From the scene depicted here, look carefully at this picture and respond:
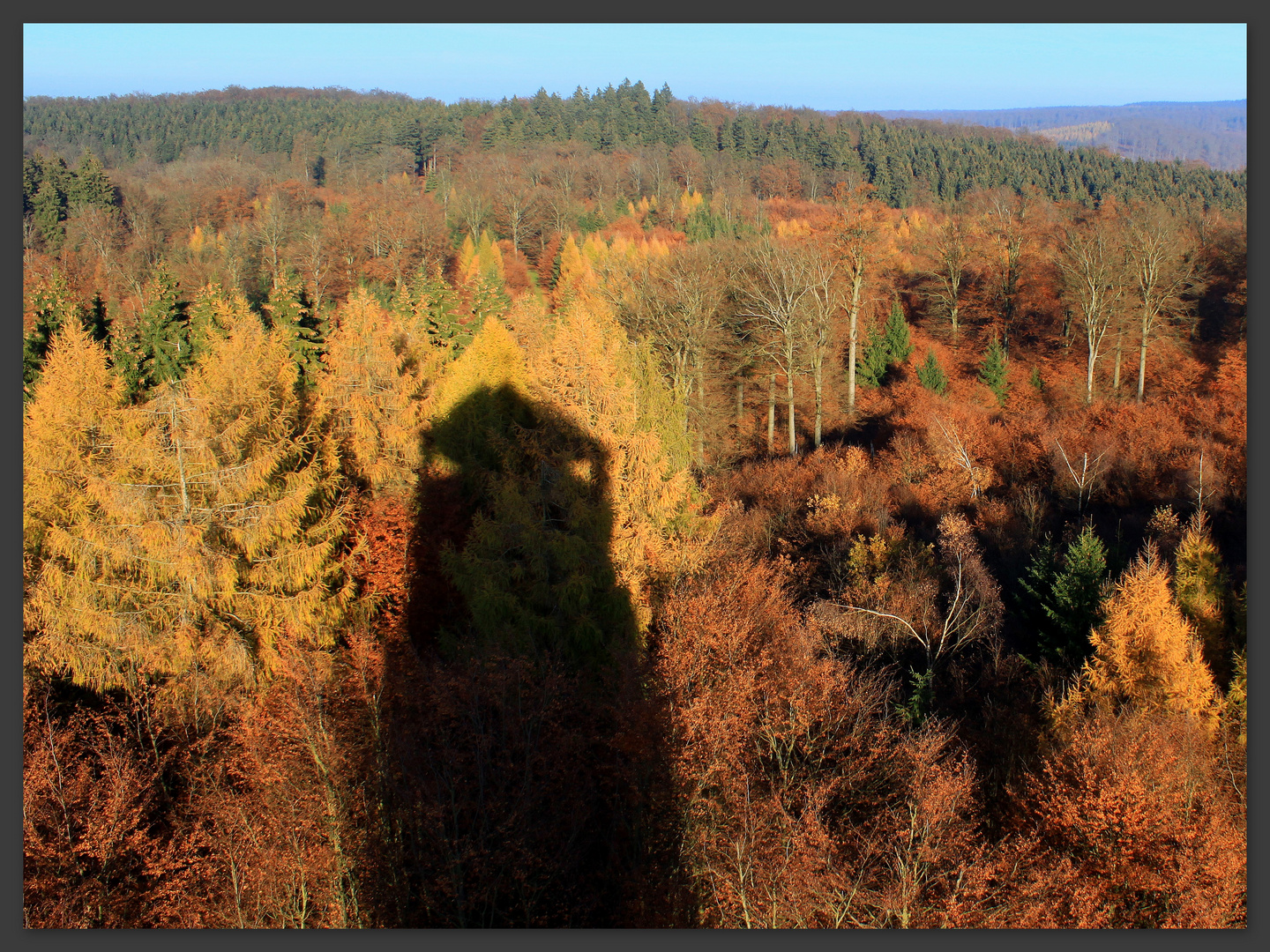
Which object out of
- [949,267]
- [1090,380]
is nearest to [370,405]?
[1090,380]

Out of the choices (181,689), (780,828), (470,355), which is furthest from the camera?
(470,355)

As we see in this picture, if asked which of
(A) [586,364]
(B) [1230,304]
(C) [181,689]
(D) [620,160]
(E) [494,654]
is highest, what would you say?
(D) [620,160]

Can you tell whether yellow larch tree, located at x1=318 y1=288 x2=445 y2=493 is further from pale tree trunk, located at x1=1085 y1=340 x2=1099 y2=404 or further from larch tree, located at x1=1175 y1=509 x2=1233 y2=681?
pale tree trunk, located at x1=1085 y1=340 x2=1099 y2=404

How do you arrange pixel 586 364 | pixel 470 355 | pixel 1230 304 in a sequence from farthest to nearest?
pixel 1230 304 < pixel 470 355 < pixel 586 364

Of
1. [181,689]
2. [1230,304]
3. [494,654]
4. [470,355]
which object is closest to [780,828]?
[494,654]

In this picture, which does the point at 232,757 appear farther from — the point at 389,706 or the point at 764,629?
the point at 764,629

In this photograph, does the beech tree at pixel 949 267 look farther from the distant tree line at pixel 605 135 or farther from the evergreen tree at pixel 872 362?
the distant tree line at pixel 605 135

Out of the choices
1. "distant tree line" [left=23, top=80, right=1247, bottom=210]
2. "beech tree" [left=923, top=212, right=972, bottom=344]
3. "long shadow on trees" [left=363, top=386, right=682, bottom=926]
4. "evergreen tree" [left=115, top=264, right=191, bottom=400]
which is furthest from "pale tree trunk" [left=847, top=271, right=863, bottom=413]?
"distant tree line" [left=23, top=80, right=1247, bottom=210]
